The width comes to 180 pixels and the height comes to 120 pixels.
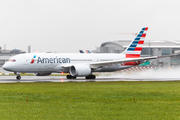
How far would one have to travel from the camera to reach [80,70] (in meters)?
48.8

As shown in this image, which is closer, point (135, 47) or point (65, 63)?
point (65, 63)

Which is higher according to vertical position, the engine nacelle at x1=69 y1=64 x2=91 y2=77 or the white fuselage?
the white fuselage

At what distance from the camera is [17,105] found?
20.9 meters

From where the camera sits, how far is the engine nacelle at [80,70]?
160 ft

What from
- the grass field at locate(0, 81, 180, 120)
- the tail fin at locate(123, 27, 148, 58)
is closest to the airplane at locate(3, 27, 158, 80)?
the tail fin at locate(123, 27, 148, 58)

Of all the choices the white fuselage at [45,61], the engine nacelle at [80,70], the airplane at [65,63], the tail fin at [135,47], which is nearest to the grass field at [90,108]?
the white fuselage at [45,61]

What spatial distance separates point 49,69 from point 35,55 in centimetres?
292

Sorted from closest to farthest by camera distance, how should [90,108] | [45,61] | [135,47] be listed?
[90,108]
[45,61]
[135,47]

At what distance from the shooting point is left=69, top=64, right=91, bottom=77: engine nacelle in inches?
1918

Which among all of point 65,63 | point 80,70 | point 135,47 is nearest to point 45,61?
point 65,63

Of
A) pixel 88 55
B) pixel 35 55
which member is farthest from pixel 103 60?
pixel 35 55

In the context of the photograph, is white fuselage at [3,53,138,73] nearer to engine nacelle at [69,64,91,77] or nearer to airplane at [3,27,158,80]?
airplane at [3,27,158,80]

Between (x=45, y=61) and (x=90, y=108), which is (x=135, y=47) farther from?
(x=90, y=108)

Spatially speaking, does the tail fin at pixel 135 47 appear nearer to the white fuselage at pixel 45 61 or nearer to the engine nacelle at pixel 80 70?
the white fuselage at pixel 45 61
